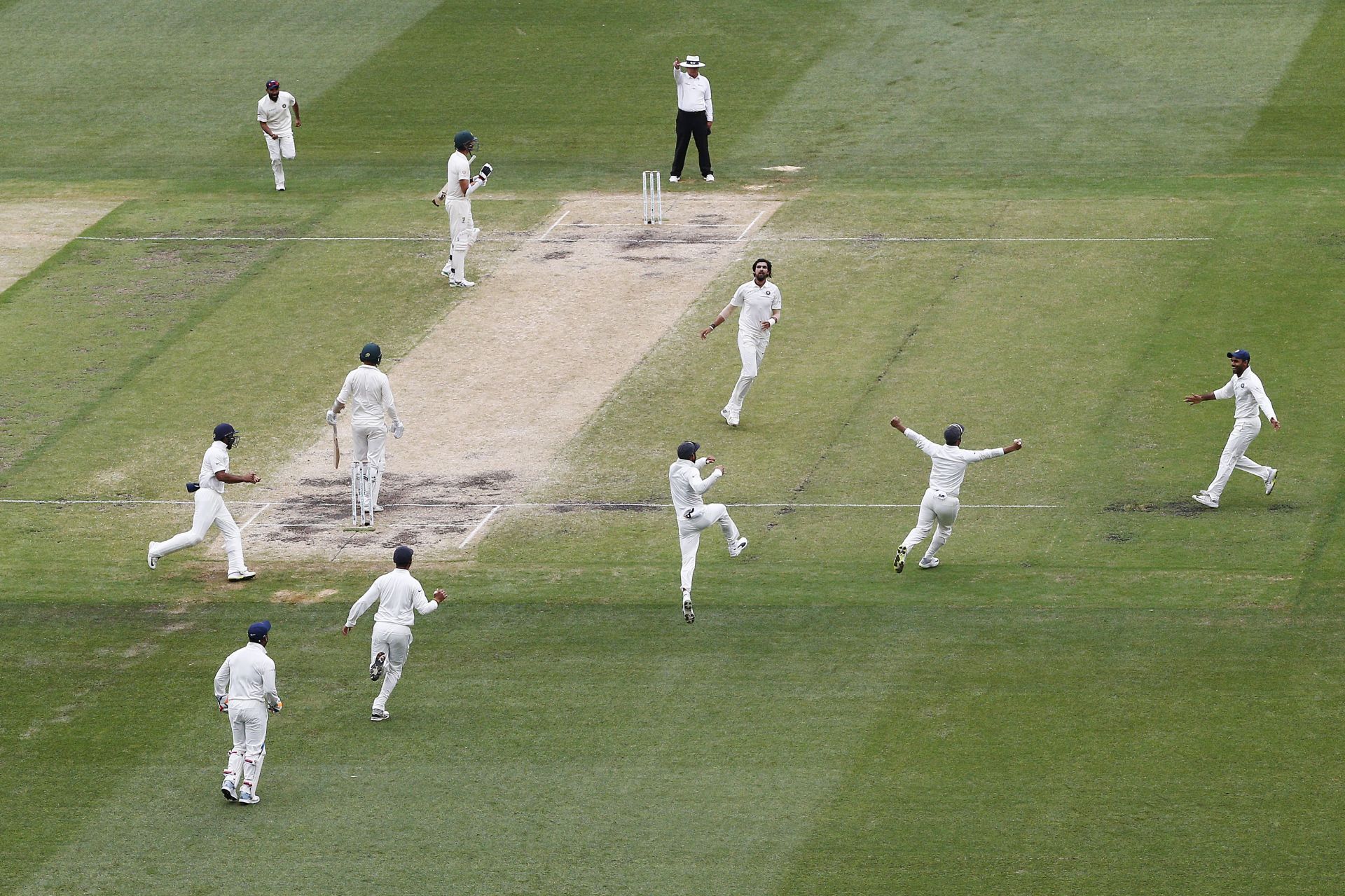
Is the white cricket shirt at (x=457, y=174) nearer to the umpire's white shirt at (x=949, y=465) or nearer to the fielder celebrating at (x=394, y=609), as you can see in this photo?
the umpire's white shirt at (x=949, y=465)

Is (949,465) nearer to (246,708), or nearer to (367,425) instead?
(367,425)

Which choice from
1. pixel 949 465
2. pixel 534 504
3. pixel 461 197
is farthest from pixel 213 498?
pixel 461 197

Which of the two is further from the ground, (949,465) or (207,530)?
(949,465)

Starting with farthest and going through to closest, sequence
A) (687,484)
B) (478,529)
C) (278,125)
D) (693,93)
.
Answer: (278,125) < (693,93) < (478,529) < (687,484)

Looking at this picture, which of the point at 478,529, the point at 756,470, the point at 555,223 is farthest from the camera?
the point at 555,223

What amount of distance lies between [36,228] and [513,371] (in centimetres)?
1264

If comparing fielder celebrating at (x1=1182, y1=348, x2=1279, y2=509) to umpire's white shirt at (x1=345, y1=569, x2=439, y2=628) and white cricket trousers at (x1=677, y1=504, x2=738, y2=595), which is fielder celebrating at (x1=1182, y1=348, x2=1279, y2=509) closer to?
white cricket trousers at (x1=677, y1=504, x2=738, y2=595)

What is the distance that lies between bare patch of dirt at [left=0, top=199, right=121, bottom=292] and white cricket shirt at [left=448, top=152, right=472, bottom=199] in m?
8.75

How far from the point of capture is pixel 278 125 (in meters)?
38.8

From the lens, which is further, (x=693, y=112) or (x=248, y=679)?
(x=693, y=112)

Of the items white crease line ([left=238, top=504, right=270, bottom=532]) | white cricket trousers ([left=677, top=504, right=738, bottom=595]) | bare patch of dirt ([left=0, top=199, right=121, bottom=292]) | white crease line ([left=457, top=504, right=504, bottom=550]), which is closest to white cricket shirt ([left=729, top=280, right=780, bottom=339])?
white crease line ([left=457, top=504, right=504, bottom=550])

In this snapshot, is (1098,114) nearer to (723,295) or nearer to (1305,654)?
(723,295)

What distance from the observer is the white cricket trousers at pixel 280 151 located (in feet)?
127

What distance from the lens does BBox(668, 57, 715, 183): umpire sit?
3700cm
